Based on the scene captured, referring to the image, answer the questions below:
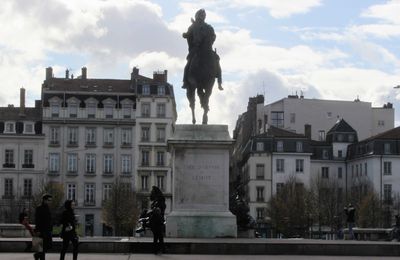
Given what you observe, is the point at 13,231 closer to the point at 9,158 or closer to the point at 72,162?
the point at 9,158

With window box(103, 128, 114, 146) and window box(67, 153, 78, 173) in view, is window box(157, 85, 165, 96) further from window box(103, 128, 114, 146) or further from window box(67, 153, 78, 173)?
window box(67, 153, 78, 173)

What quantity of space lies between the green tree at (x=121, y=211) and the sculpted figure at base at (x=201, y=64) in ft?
208

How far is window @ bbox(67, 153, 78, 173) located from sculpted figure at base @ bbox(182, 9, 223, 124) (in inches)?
3362

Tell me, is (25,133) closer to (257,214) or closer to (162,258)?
(257,214)

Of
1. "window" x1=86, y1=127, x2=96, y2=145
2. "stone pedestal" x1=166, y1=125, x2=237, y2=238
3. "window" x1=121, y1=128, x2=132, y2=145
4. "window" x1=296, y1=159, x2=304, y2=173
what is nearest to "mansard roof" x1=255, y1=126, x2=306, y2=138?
"window" x1=296, y1=159, x2=304, y2=173

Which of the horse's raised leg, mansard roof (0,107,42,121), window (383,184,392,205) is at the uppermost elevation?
mansard roof (0,107,42,121)

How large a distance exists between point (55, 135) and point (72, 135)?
2.13 metres

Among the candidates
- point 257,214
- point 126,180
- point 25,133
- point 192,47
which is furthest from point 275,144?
point 192,47

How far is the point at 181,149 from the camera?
27.5 meters

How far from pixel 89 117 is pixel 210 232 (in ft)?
285

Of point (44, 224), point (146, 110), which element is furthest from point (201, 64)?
point (146, 110)

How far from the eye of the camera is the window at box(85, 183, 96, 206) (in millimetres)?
111750

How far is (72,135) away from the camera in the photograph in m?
113

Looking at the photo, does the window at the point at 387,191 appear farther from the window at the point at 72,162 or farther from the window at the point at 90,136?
the window at the point at 72,162
